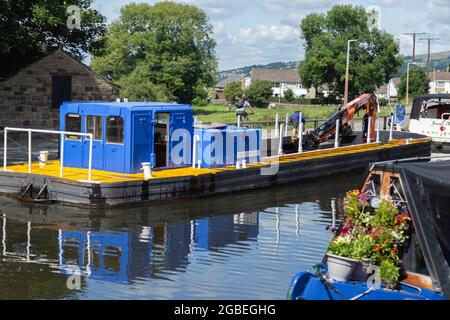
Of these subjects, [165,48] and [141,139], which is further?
[165,48]

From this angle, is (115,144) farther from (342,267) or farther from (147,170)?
(342,267)

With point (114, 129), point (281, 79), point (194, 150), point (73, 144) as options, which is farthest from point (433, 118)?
point (281, 79)

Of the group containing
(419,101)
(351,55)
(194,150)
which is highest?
(351,55)

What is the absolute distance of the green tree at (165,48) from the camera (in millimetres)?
81750

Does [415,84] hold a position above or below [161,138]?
above

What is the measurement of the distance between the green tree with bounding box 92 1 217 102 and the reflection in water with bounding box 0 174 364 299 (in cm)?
6192

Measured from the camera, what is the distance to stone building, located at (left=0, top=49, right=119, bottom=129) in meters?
31.0

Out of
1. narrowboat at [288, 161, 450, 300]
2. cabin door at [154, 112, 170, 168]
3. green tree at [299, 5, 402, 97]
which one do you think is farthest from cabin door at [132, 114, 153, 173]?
green tree at [299, 5, 402, 97]

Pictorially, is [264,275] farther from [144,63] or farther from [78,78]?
[144,63]

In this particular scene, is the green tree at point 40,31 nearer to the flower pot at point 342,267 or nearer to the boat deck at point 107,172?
the boat deck at point 107,172

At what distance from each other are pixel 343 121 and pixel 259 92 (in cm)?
7718

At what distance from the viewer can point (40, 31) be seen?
106 ft
